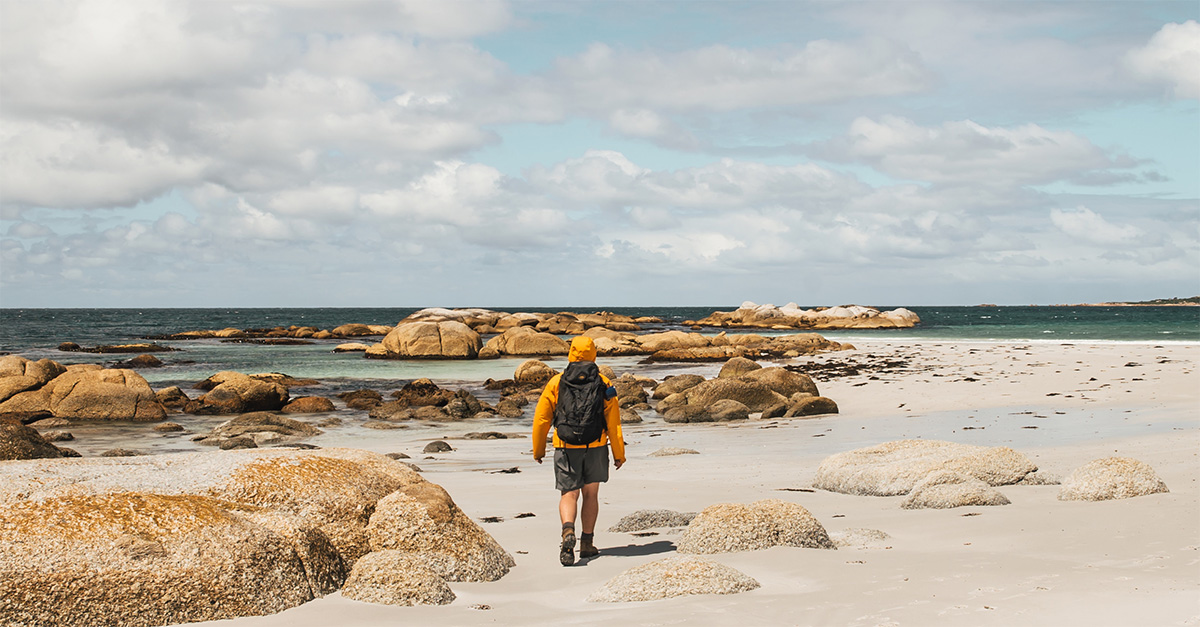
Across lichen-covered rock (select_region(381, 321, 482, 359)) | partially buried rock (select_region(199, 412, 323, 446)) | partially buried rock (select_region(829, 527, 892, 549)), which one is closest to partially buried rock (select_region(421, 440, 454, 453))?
partially buried rock (select_region(199, 412, 323, 446))

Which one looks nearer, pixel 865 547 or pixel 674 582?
pixel 674 582

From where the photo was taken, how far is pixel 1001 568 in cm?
575

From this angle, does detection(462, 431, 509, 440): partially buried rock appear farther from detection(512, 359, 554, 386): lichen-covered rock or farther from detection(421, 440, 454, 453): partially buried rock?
detection(512, 359, 554, 386): lichen-covered rock

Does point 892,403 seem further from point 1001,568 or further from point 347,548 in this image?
point 347,548

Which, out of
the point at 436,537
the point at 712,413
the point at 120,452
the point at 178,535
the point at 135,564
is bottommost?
the point at 120,452

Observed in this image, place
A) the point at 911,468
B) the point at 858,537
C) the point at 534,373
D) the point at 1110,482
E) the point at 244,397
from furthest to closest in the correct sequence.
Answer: the point at 534,373
the point at 244,397
the point at 911,468
the point at 1110,482
the point at 858,537

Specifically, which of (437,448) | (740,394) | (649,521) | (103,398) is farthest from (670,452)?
(103,398)

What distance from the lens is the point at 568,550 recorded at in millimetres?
6418

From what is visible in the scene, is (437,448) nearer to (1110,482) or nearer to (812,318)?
(1110,482)

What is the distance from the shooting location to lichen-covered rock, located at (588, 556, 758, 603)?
525 cm

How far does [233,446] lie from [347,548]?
10.6 meters

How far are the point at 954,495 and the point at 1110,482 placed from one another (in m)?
1.50

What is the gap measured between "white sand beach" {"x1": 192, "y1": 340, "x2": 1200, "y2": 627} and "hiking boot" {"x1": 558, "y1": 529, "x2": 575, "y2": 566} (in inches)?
4.3

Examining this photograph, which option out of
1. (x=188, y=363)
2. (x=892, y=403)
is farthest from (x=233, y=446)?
(x=188, y=363)
